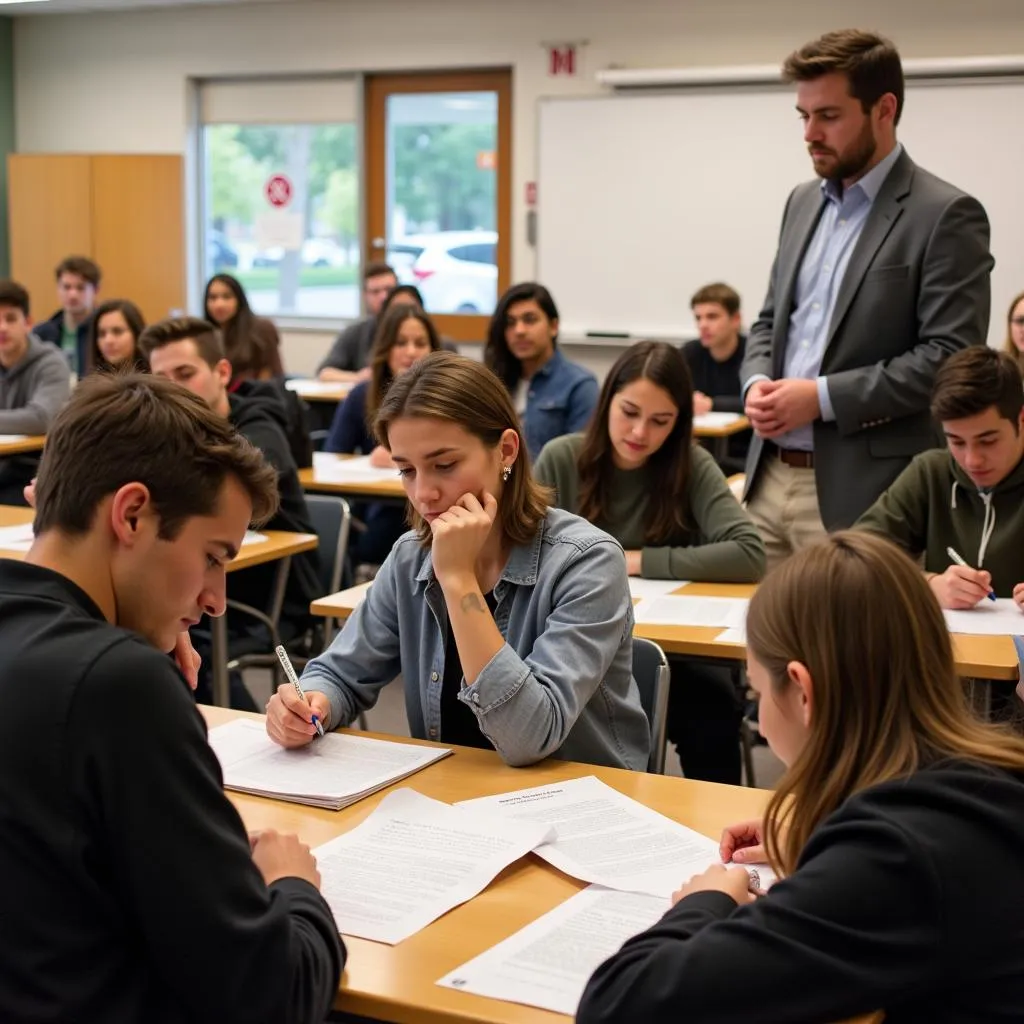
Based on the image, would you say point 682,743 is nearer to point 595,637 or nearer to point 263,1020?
point 595,637

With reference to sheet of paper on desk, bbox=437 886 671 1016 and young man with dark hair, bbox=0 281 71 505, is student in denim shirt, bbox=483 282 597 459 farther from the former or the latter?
sheet of paper on desk, bbox=437 886 671 1016

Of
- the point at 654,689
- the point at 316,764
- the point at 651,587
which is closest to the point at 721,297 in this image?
the point at 651,587

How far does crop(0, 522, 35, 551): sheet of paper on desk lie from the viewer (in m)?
3.28

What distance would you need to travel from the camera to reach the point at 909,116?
287 inches

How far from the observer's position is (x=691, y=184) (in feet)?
25.9

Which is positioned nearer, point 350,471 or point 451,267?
point 350,471

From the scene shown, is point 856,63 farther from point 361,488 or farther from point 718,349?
point 718,349

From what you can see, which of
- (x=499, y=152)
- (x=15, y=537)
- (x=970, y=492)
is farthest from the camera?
(x=499, y=152)

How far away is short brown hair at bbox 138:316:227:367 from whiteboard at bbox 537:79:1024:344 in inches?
183

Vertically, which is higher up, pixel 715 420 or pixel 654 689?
pixel 715 420

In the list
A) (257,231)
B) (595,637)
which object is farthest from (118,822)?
(257,231)

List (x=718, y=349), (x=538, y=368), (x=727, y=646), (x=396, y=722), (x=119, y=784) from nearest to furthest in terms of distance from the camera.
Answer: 1. (x=119, y=784)
2. (x=727, y=646)
3. (x=396, y=722)
4. (x=538, y=368)
5. (x=718, y=349)

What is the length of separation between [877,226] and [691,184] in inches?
195

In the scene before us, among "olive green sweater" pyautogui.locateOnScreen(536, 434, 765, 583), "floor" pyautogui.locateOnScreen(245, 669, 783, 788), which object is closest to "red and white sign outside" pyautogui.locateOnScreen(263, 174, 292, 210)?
"floor" pyautogui.locateOnScreen(245, 669, 783, 788)
